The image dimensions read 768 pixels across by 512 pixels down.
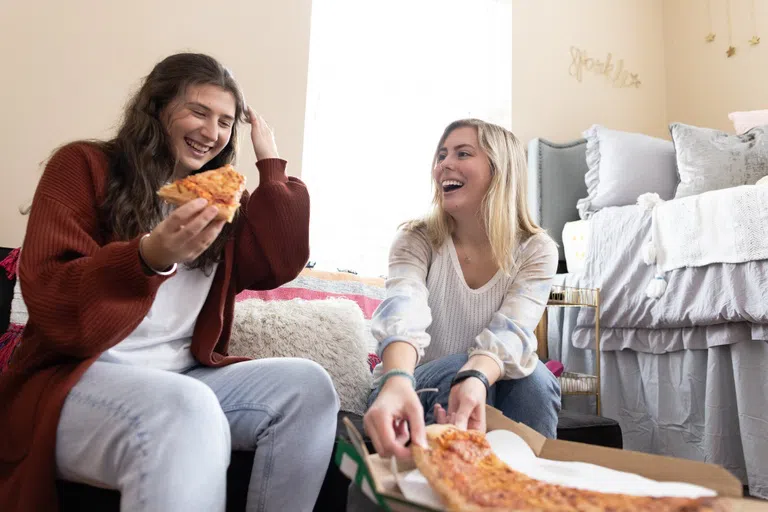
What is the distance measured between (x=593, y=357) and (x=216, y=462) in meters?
2.01

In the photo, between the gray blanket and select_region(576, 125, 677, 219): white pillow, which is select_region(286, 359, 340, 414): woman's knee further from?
select_region(576, 125, 677, 219): white pillow

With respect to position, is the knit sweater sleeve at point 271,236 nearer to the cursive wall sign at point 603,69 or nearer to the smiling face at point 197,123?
the smiling face at point 197,123

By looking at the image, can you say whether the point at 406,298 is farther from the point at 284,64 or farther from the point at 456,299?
the point at 284,64

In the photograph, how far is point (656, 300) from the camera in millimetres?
2154

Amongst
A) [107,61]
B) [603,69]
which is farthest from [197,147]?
[603,69]

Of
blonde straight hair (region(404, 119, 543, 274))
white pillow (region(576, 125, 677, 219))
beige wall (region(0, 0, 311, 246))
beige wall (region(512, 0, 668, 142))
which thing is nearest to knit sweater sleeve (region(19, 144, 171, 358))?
blonde straight hair (region(404, 119, 543, 274))

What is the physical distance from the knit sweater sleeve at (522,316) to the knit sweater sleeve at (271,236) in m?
0.42

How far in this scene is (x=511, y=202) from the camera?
4.51 feet

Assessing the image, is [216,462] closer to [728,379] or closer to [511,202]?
[511,202]

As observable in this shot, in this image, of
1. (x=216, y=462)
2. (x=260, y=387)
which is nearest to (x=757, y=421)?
(x=260, y=387)

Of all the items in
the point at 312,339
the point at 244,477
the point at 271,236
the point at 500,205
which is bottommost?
the point at 244,477

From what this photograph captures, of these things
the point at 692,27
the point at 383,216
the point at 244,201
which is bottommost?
the point at 244,201

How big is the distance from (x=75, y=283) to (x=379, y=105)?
211 cm

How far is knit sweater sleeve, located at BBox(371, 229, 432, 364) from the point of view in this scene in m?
1.12
